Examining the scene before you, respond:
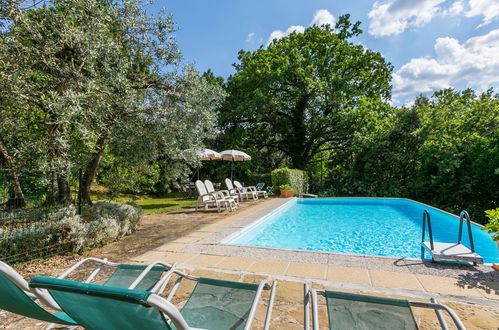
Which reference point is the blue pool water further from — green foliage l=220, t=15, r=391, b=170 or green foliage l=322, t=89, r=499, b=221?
green foliage l=220, t=15, r=391, b=170

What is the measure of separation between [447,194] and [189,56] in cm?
1252

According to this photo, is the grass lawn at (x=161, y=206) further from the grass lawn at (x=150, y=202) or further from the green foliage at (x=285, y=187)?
the green foliage at (x=285, y=187)

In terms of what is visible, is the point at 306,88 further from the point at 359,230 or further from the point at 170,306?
the point at 170,306

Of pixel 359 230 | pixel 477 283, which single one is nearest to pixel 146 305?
pixel 477 283

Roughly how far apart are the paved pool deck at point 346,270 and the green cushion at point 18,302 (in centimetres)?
228

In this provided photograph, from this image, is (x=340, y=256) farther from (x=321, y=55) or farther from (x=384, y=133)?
(x=321, y=55)

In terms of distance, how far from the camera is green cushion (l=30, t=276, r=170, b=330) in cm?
117

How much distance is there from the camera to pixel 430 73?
20859 millimetres

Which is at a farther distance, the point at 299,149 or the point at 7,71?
the point at 299,149

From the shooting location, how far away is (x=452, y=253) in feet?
12.7

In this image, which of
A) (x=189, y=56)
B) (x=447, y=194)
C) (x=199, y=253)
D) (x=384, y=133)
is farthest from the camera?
(x=384, y=133)

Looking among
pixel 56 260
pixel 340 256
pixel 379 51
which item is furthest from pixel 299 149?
pixel 56 260

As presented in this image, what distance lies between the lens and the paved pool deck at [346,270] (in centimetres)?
304

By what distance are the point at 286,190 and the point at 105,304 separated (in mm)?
13138
